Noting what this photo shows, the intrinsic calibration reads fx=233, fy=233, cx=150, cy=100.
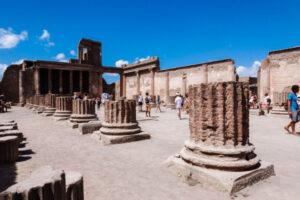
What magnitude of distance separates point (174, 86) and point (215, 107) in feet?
72.6

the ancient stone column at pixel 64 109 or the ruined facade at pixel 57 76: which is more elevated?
the ruined facade at pixel 57 76

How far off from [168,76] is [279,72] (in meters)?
11.7

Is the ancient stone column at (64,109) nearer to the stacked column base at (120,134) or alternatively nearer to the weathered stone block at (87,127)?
the weathered stone block at (87,127)

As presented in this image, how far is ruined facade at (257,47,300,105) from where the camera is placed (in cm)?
1722

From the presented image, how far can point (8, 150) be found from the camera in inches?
180

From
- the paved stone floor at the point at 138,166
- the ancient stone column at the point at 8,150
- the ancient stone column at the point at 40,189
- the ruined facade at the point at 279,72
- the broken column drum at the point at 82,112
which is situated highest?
the ruined facade at the point at 279,72

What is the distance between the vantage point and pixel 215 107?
3.86m

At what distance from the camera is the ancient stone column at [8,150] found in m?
4.51

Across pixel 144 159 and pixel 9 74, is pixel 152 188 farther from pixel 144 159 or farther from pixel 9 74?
pixel 9 74

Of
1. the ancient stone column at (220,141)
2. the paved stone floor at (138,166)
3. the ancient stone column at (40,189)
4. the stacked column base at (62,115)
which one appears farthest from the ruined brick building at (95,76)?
the ancient stone column at (40,189)

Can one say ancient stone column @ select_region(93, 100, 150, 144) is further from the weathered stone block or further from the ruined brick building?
the ruined brick building

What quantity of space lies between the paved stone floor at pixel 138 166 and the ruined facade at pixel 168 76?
14757mm

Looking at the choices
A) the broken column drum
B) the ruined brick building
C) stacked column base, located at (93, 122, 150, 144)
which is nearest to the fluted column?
stacked column base, located at (93, 122, 150, 144)

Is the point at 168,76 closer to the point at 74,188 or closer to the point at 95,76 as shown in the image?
the point at 95,76
